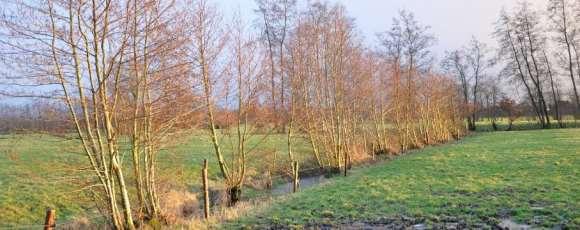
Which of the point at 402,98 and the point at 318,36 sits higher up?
the point at 318,36

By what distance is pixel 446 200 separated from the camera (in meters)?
10.6

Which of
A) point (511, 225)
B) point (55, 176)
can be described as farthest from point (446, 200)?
point (55, 176)

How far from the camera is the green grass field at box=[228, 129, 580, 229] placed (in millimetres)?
8688

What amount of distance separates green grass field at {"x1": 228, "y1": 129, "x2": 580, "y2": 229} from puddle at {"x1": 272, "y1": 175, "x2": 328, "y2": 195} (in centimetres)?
250

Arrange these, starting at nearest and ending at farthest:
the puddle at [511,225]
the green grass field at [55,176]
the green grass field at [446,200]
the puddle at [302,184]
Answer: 1. the puddle at [511,225]
2. the green grass field at [55,176]
3. the green grass field at [446,200]
4. the puddle at [302,184]

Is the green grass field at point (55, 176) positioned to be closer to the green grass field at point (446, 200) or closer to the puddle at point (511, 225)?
the green grass field at point (446, 200)

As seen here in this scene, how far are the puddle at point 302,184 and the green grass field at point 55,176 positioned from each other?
989 mm

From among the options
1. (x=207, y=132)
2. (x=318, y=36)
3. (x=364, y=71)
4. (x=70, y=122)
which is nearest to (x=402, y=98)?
(x=364, y=71)

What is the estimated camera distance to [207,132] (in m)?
15.5

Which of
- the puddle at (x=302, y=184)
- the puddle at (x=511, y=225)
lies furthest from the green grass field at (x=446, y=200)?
the puddle at (x=302, y=184)

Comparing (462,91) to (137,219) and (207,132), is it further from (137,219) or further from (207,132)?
(137,219)

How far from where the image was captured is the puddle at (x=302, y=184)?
1732 centimetres

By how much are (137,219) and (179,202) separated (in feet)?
11.5

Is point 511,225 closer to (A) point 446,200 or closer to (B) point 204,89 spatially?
(A) point 446,200
